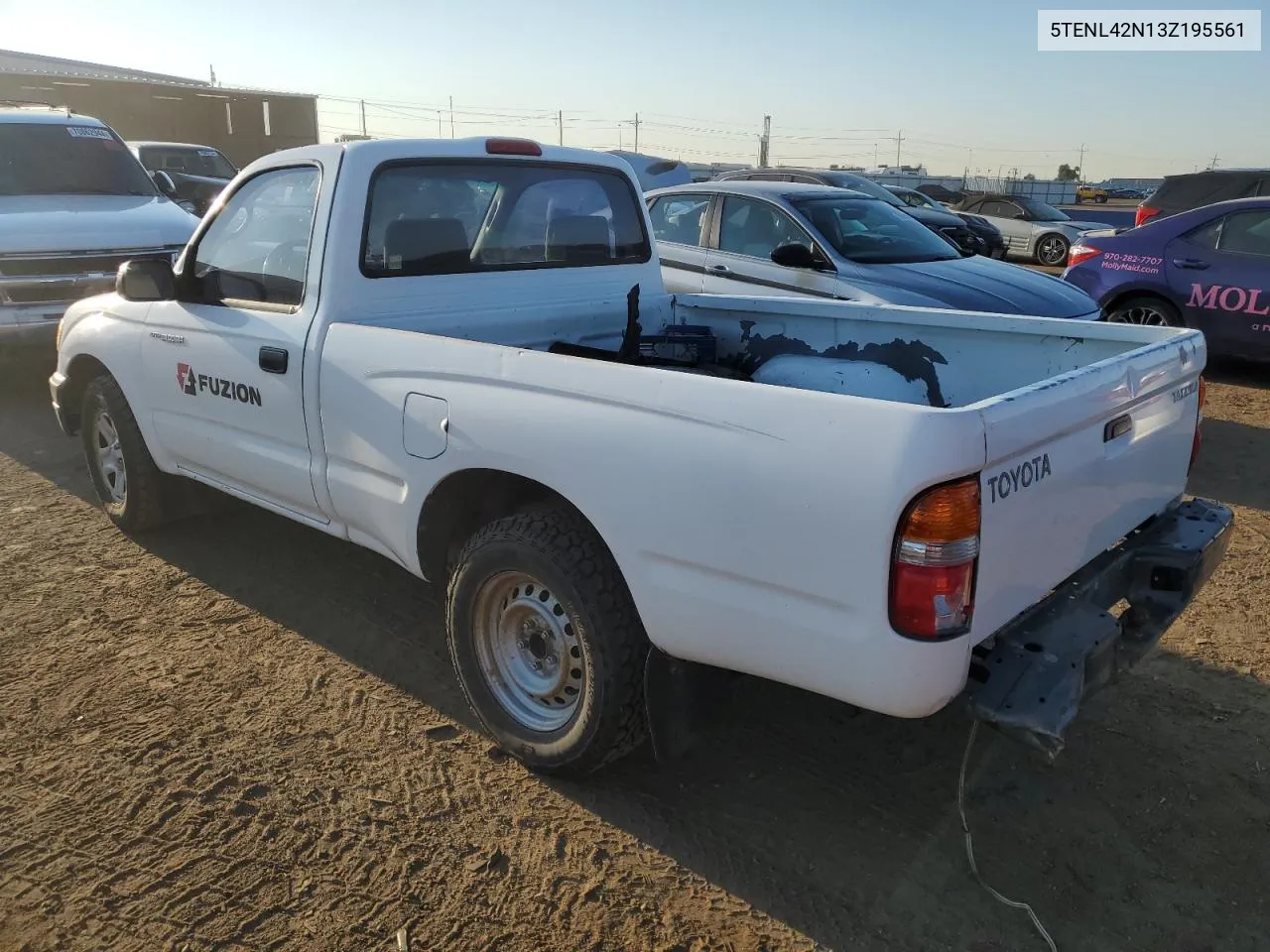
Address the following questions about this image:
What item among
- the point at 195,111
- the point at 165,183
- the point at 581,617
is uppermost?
the point at 195,111

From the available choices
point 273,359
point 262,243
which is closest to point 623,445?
point 273,359

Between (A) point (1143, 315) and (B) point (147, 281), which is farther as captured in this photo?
(A) point (1143, 315)

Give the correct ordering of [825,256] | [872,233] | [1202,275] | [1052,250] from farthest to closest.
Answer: [1052,250] → [1202,275] → [872,233] → [825,256]

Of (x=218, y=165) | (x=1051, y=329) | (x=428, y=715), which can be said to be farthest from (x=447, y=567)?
(x=218, y=165)

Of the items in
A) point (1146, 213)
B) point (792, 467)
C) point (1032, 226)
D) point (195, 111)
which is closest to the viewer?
point (792, 467)

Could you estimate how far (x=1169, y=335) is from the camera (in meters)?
3.18

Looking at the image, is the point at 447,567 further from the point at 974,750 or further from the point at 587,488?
the point at 974,750

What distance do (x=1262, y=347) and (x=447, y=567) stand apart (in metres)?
7.41

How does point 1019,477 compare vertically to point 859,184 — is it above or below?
below

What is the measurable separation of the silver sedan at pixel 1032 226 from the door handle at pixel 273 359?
1753cm

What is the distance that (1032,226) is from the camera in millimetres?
19000

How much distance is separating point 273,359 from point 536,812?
194 cm

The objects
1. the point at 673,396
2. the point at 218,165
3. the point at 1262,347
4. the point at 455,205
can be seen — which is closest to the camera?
the point at 673,396

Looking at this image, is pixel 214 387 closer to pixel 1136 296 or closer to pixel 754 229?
pixel 754 229
